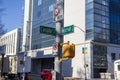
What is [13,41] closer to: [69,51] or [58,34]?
[58,34]

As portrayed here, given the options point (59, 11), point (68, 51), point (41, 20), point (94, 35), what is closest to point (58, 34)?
point (59, 11)

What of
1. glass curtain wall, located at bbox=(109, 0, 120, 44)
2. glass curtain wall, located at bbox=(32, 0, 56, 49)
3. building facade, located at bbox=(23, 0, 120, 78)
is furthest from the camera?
glass curtain wall, located at bbox=(32, 0, 56, 49)

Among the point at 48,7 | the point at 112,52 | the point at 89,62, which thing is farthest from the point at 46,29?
the point at 48,7

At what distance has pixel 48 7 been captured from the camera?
76312 mm

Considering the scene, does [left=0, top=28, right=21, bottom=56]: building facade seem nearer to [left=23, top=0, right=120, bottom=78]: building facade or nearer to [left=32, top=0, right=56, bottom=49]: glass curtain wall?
[left=32, top=0, right=56, bottom=49]: glass curtain wall

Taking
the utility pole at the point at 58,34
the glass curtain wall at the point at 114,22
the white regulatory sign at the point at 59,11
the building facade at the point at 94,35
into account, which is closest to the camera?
the utility pole at the point at 58,34

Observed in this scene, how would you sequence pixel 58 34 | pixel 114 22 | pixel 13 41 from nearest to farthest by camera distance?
pixel 58 34 → pixel 114 22 → pixel 13 41

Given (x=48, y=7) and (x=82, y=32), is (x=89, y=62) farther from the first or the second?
(x=48, y=7)

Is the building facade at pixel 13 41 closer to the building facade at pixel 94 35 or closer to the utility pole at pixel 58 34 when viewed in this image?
Result: the building facade at pixel 94 35

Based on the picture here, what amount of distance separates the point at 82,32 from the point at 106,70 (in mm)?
9671

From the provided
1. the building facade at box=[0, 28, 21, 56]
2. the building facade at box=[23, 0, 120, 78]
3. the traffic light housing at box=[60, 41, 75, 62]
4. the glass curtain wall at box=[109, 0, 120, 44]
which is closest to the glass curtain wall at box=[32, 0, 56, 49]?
the building facade at box=[23, 0, 120, 78]

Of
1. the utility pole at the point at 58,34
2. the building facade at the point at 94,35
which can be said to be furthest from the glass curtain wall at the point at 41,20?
the utility pole at the point at 58,34

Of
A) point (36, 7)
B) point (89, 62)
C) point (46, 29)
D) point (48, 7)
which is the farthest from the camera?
point (36, 7)

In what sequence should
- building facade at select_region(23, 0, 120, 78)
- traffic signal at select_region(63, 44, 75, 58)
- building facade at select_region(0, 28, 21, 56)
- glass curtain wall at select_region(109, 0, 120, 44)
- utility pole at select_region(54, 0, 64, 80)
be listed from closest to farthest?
traffic signal at select_region(63, 44, 75, 58), utility pole at select_region(54, 0, 64, 80), building facade at select_region(23, 0, 120, 78), glass curtain wall at select_region(109, 0, 120, 44), building facade at select_region(0, 28, 21, 56)
